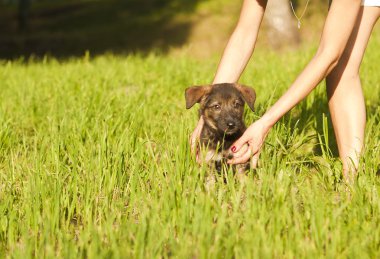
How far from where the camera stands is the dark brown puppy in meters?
4.77

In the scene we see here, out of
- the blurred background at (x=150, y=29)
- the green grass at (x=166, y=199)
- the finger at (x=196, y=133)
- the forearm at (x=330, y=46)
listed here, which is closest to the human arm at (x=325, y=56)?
the forearm at (x=330, y=46)

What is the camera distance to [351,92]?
4.65 meters

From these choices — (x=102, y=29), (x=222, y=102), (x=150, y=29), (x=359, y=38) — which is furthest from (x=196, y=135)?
(x=102, y=29)

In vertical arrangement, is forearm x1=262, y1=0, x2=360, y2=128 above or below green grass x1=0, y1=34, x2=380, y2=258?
above

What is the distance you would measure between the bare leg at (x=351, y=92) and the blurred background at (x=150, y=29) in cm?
1161

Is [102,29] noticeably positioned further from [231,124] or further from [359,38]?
[359,38]

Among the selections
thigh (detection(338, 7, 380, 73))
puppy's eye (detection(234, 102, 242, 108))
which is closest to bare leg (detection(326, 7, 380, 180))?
thigh (detection(338, 7, 380, 73))

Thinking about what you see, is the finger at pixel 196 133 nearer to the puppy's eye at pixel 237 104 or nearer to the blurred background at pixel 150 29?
the puppy's eye at pixel 237 104

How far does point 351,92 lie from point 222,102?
1.05m

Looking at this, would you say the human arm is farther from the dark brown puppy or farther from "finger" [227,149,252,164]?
the dark brown puppy

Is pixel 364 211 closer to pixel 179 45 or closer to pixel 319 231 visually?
pixel 319 231

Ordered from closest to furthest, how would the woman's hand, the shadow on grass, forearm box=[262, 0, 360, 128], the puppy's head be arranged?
the woman's hand, forearm box=[262, 0, 360, 128], the puppy's head, the shadow on grass

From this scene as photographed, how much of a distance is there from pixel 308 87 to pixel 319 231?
1.20 metres

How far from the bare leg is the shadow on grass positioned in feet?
45.4
